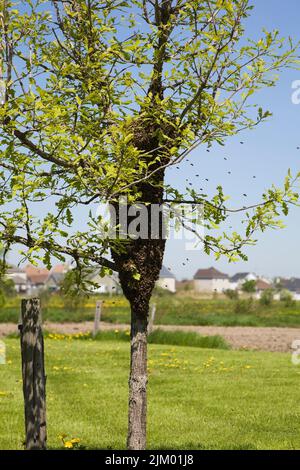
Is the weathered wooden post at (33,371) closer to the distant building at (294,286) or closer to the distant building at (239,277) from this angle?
the distant building at (294,286)

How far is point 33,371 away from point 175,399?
21.2ft

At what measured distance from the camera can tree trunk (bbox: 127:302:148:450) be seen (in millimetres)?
7469

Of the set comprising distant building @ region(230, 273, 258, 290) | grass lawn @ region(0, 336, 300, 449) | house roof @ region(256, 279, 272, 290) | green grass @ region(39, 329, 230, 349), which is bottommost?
grass lawn @ region(0, 336, 300, 449)

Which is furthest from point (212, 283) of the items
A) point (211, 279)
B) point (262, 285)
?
point (262, 285)

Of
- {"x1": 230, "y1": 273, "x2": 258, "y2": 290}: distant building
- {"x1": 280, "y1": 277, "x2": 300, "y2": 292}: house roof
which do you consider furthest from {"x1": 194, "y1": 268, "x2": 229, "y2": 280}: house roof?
{"x1": 280, "y1": 277, "x2": 300, "y2": 292}: house roof

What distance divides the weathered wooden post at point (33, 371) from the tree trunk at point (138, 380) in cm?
110

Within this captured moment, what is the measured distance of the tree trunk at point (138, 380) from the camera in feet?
24.5

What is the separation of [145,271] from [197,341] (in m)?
16.4

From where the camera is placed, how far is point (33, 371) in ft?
23.0

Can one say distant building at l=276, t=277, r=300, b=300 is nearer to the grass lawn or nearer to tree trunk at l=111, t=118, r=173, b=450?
the grass lawn

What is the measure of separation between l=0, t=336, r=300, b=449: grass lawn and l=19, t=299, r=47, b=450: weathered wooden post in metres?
2.13

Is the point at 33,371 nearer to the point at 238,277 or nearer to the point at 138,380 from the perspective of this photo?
the point at 138,380

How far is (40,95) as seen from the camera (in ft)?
19.9

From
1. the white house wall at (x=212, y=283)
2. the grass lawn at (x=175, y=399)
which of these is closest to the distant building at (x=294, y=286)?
the white house wall at (x=212, y=283)
